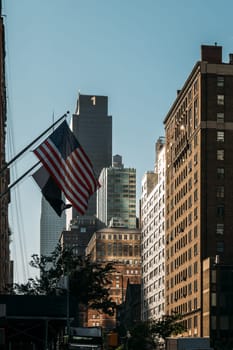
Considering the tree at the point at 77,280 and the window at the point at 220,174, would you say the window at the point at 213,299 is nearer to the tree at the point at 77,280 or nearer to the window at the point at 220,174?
the window at the point at 220,174

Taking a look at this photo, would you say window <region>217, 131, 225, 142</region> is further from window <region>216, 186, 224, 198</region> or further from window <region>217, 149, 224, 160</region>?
window <region>216, 186, 224, 198</region>

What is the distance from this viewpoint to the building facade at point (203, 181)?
14275cm

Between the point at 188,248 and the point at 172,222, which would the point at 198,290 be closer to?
the point at 188,248

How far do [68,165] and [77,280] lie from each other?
5710 cm

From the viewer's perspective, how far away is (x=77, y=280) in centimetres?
8869

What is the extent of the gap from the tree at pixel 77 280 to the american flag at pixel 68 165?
49.5 metres

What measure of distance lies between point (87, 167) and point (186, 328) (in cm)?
11990

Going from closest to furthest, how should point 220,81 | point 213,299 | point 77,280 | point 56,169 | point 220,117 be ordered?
point 56,169, point 77,280, point 213,299, point 220,81, point 220,117

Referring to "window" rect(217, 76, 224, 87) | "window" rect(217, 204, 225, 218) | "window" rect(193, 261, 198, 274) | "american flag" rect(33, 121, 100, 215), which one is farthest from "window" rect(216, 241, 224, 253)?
"american flag" rect(33, 121, 100, 215)

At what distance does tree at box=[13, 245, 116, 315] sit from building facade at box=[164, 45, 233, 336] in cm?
4636

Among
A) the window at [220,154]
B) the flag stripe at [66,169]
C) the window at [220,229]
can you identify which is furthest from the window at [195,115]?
the flag stripe at [66,169]

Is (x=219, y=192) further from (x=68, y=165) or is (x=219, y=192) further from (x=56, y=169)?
(x=56, y=169)

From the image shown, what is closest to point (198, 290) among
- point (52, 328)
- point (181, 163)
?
point (181, 163)

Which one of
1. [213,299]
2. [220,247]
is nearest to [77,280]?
[213,299]
